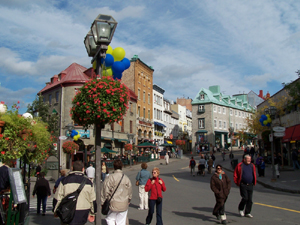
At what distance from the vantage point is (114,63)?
834 centimetres

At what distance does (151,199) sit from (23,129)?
3532 mm

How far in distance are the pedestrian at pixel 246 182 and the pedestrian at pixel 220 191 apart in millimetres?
683

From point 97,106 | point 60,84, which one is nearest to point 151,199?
point 97,106

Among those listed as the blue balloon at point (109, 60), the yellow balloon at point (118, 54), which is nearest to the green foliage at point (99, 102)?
the blue balloon at point (109, 60)

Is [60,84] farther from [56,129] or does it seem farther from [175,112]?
[175,112]

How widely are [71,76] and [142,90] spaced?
1685cm

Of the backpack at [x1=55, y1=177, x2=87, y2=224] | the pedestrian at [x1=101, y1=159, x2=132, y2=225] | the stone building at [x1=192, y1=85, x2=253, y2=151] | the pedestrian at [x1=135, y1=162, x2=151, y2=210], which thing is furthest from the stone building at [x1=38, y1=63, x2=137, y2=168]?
the backpack at [x1=55, y1=177, x2=87, y2=224]

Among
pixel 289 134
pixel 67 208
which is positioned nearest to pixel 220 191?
pixel 67 208

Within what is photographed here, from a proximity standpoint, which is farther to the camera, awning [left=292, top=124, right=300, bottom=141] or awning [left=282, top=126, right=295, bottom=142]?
awning [left=282, top=126, right=295, bottom=142]

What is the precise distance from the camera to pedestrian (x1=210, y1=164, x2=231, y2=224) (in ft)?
26.0

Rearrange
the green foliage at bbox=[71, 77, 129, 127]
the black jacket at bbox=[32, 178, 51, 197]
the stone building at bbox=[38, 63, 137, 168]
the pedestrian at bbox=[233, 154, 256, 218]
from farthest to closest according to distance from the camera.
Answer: the stone building at bbox=[38, 63, 137, 168]
the black jacket at bbox=[32, 178, 51, 197]
the pedestrian at bbox=[233, 154, 256, 218]
the green foliage at bbox=[71, 77, 129, 127]

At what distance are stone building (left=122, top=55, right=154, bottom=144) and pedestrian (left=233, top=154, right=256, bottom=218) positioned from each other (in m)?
41.9

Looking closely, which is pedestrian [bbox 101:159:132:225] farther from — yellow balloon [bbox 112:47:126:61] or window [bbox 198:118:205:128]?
window [bbox 198:118:205:128]

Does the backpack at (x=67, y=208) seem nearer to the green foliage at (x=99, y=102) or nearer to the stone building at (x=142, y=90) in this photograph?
the green foliage at (x=99, y=102)
